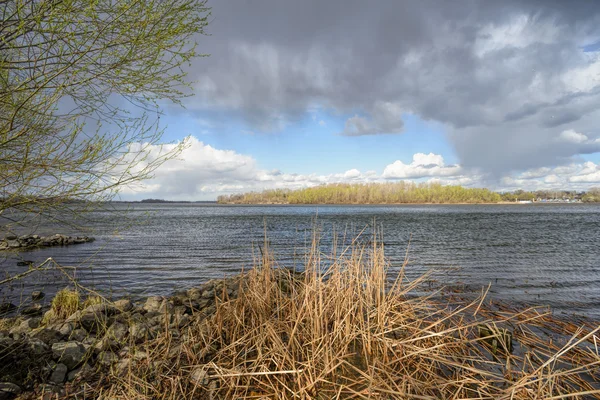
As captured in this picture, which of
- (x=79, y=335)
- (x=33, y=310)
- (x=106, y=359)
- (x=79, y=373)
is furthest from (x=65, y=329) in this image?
(x=33, y=310)

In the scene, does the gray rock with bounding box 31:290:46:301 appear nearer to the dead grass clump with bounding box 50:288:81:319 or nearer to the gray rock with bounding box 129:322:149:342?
the dead grass clump with bounding box 50:288:81:319

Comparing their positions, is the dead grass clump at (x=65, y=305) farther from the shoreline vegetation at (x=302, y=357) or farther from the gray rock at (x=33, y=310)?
the gray rock at (x=33, y=310)

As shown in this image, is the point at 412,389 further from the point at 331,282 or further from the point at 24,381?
the point at 24,381

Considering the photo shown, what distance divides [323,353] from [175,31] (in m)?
5.23

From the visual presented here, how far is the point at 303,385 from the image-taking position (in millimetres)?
4484

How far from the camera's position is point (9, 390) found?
4668 millimetres

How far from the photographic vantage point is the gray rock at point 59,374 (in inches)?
201

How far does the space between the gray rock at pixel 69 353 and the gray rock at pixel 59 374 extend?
15cm

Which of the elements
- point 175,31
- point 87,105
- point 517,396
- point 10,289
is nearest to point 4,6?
point 87,105

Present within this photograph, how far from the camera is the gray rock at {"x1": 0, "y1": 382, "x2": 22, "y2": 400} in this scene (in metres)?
4.62

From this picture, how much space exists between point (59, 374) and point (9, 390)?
0.61 metres

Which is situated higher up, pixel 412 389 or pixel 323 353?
pixel 323 353

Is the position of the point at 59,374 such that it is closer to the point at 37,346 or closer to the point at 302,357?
the point at 37,346

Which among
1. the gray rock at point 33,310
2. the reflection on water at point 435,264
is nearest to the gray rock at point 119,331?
the reflection on water at point 435,264
